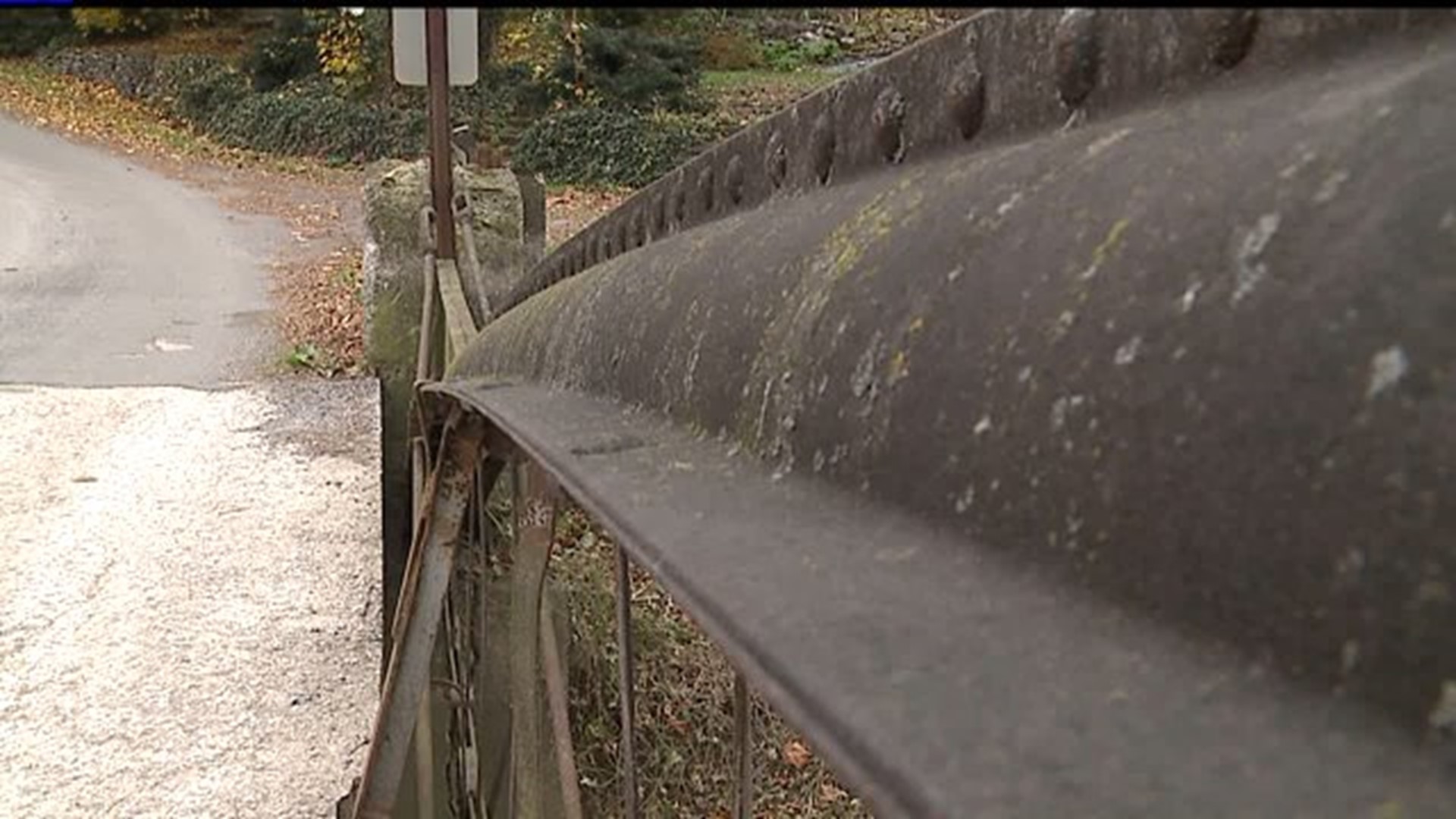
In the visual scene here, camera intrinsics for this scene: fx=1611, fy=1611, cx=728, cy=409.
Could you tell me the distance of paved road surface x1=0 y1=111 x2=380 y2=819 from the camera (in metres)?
3.15

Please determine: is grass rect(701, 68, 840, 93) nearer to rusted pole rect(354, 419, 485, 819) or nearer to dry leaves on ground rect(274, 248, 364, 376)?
dry leaves on ground rect(274, 248, 364, 376)

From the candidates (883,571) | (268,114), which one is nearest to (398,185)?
(883,571)

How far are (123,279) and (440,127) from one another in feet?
26.1

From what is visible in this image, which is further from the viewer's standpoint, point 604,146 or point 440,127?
point 604,146

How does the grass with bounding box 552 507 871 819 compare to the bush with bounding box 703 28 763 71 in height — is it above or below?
below

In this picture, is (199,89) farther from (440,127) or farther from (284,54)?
(440,127)

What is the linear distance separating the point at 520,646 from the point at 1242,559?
2.59 meters

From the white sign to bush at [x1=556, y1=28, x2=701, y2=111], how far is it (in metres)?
12.6

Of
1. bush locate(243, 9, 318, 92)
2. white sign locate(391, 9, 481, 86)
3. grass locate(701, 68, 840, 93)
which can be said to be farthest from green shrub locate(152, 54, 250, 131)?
white sign locate(391, 9, 481, 86)

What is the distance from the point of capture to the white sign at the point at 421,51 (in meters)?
5.07

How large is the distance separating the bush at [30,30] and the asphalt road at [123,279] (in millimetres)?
8373

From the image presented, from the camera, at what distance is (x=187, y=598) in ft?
13.4

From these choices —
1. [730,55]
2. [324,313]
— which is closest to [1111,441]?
[324,313]

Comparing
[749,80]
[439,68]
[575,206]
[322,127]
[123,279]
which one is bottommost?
[123,279]
